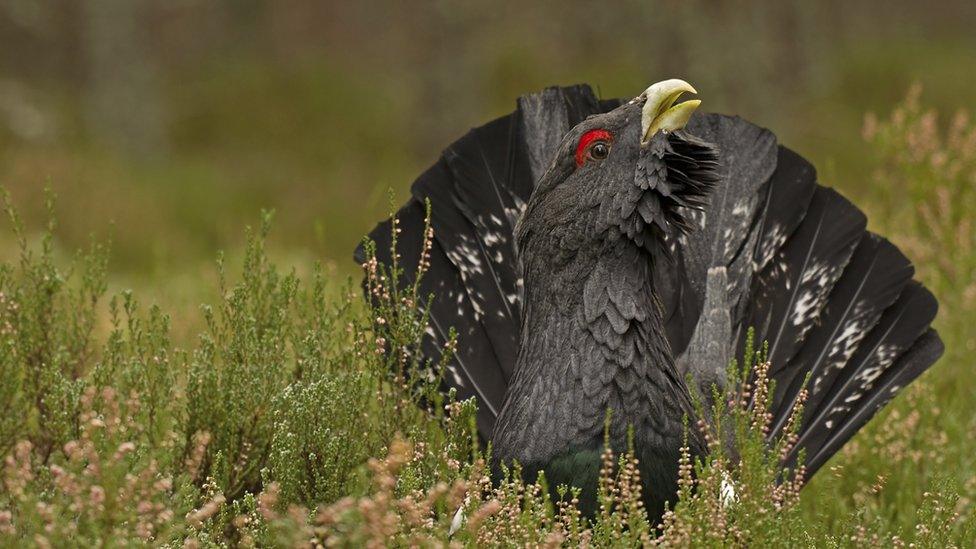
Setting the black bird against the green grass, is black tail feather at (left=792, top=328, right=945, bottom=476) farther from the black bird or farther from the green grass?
the green grass

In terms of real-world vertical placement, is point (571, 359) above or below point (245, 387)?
below

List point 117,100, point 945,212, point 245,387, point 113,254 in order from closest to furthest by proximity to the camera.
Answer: point 245,387
point 945,212
point 113,254
point 117,100

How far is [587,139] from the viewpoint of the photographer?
380 cm

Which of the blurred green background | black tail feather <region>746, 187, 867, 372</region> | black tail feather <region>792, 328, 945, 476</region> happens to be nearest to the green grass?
black tail feather <region>792, 328, 945, 476</region>

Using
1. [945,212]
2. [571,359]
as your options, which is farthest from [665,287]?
[945,212]

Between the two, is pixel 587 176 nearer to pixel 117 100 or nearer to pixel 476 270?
pixel 476 270

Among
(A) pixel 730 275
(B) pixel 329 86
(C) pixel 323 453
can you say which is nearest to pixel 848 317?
(A) pixel 730 275

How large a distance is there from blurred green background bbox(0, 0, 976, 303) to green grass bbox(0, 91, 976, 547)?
2.02 metres

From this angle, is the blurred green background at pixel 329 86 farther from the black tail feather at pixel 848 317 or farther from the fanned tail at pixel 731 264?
the black tail feather at pixel 848 317

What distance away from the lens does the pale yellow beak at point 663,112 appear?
3.72 meters

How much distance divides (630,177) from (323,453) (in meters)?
1.16

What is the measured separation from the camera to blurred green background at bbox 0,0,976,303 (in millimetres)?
10312

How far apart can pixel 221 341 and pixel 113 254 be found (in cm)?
610

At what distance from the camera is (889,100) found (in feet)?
62.8
